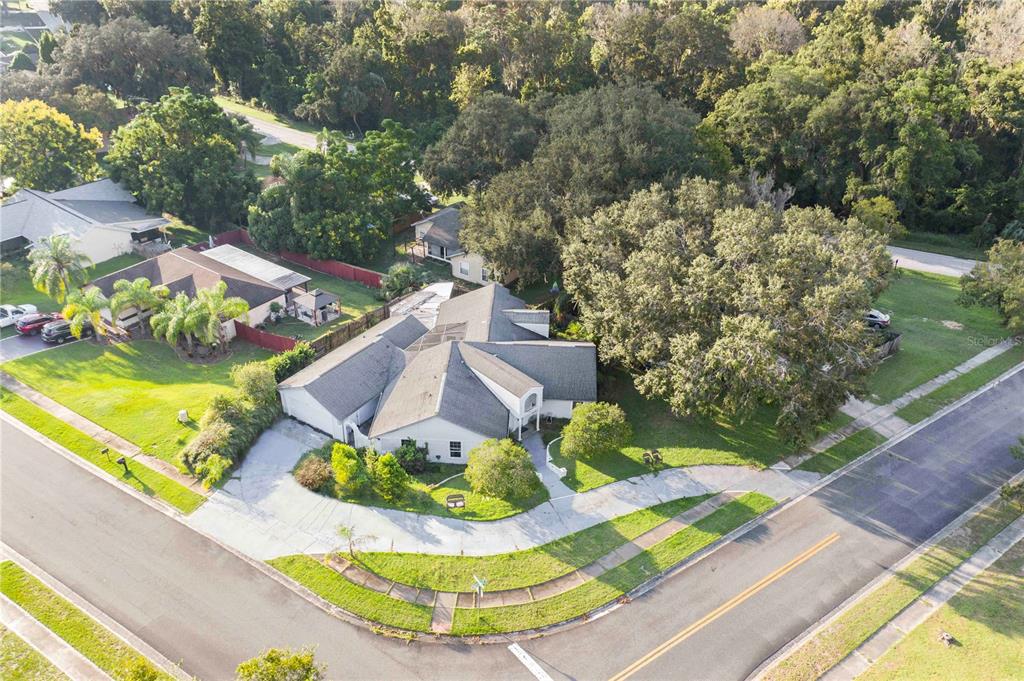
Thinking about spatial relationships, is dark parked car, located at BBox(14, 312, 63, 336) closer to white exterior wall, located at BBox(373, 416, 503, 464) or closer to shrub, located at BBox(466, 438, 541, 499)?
white exterior wall, located at BBox(373, 416, 503, 464)

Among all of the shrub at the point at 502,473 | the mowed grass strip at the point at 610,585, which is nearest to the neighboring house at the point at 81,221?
the shrub at the point at 502,473

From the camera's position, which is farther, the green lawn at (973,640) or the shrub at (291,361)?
the shrub at (291,361)

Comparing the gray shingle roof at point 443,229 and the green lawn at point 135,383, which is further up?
the gray shingle roof at point 443,229

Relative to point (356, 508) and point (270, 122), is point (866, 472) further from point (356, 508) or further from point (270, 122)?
point (270, 122)

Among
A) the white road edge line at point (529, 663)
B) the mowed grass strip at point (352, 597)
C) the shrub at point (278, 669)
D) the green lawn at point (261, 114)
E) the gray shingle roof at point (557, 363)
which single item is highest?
the green lawn at point (261, 114)

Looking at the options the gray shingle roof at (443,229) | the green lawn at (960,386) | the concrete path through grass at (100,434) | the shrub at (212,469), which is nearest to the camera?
the shrub at (212,469)

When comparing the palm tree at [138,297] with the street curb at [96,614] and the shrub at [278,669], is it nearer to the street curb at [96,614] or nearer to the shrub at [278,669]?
the street curb at [96,614]

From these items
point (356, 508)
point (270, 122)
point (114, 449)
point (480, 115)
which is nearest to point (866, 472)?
point (356, 508)

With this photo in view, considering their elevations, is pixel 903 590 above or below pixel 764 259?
below
